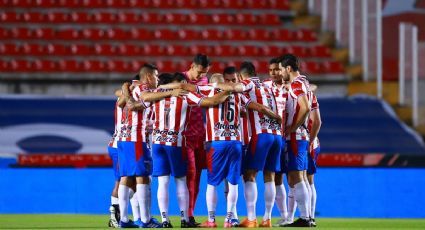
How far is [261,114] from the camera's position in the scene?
12.0 m

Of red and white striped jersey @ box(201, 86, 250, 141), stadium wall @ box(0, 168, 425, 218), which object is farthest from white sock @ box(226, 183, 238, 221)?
stadium wall @ box(0, 168, 425, 218)

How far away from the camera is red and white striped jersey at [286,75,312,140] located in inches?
472

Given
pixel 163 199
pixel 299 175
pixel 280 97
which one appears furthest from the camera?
pixel 280 97

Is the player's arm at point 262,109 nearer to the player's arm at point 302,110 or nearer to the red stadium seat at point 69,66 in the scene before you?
the player's arm at point 302,110

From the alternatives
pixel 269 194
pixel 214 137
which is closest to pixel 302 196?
pixel 269 194

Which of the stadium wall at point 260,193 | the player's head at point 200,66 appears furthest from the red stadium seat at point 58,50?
the player's head at point 200,66

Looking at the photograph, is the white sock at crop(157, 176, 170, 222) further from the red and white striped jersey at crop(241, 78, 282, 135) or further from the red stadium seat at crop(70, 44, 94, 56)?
the red stadium seat at crop(70, 44, 94, 56)

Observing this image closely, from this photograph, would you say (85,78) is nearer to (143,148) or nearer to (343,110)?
(343,110)

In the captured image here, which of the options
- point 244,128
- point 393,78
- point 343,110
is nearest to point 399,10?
point 393,78

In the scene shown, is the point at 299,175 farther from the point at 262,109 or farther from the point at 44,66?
the point at 44,66

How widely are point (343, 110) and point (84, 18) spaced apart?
6108mm

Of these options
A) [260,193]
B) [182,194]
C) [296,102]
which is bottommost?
[260,193]

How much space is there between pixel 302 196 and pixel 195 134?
1.38 meters

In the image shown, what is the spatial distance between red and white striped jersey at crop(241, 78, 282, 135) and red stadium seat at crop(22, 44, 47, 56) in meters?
10.5
